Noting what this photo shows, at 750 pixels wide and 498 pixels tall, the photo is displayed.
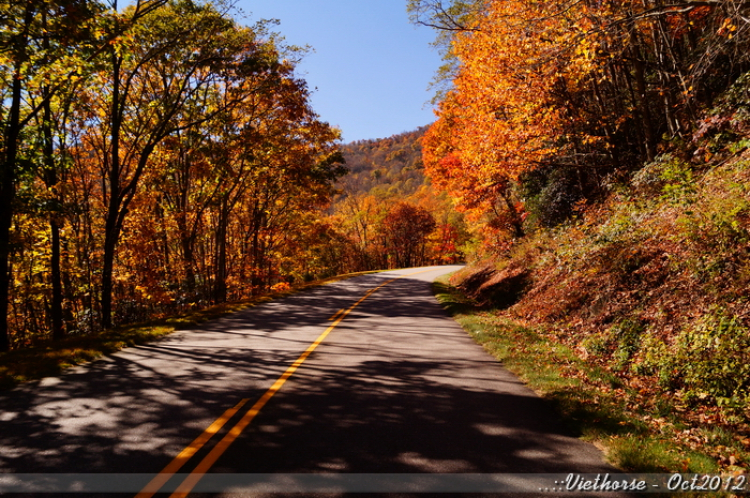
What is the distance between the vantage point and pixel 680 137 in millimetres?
A: 11625

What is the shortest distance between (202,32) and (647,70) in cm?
1582

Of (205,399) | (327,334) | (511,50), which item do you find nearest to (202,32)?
(511,50)

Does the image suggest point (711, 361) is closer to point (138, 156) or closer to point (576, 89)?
point (576, 89)

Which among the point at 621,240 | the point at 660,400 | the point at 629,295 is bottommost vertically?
the point at 660,400

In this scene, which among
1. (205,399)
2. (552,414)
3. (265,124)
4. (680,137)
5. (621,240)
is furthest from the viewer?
(265,124)

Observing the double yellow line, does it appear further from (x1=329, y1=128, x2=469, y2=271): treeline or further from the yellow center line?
(x1=329, y1=128, x2=469, y2=271): treeline

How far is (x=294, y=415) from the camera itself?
5.01 m

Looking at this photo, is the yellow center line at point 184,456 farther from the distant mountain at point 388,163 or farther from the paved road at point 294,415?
the distant mountain at point 388,163

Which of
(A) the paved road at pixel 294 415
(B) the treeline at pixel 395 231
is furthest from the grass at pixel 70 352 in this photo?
(B) the treeline at pixel 395 231

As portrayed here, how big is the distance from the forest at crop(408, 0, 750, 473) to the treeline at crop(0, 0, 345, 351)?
819cm

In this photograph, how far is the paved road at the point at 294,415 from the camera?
391cm

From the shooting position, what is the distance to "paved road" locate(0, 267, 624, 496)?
12.8ft

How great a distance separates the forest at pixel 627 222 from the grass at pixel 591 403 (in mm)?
32

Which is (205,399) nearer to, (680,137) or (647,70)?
(680,137)
